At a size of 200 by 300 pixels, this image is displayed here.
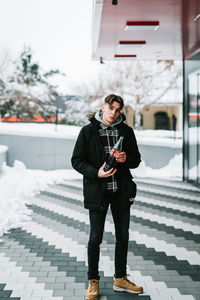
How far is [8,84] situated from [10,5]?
20.5 meters

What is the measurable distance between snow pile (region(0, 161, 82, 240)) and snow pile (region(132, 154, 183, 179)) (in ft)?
7.26

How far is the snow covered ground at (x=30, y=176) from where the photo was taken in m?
6.43

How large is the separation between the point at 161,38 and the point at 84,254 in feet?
19.0

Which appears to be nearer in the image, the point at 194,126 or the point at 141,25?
the point at 141,25

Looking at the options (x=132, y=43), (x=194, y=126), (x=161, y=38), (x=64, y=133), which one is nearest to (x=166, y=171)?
(x=194, y=126)

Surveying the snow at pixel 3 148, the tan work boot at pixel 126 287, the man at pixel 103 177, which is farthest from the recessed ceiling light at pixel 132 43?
the tan work boot at pixel 126 287

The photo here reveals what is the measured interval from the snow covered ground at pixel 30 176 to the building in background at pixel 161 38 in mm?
2086

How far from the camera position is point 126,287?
11.1ft

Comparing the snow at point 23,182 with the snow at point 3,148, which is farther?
the snow at point 3,148

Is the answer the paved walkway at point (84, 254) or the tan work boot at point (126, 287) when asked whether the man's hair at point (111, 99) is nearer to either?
the tan work boot at point (126, 287)

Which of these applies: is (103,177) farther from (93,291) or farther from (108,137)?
(93,291)

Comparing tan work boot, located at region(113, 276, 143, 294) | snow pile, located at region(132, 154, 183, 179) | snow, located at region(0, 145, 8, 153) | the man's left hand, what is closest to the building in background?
snow pile, located at region(132, 154, 183, 179)

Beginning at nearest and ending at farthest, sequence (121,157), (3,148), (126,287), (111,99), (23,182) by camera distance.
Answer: (121,157) < (111,99) < (126,287) < (23,182) < (3,148)

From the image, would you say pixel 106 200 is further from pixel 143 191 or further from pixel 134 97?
pixel 134 97
